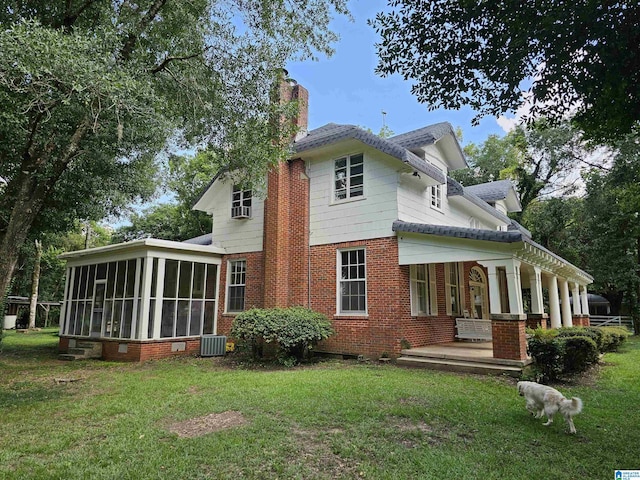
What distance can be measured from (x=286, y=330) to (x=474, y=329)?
227 inches

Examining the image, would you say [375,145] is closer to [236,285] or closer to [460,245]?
[460,245]

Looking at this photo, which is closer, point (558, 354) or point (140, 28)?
point (140, 28)

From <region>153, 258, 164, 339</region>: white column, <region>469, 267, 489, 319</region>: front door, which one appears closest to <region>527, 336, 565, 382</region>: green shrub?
<region>469, 267, 489, 319</region>: front door

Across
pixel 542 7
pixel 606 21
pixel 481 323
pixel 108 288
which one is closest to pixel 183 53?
pixel 542 7

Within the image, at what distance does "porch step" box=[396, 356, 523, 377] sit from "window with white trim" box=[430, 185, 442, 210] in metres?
5.26

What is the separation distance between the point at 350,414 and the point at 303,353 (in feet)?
17.6

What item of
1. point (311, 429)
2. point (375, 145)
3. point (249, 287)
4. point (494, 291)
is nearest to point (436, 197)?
point (375, 145)

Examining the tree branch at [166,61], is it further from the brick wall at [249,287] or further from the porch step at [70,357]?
the porch step at [70,357]

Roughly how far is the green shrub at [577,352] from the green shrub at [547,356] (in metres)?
0.21

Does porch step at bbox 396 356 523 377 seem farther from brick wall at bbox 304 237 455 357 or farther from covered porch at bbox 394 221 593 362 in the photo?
brick wall at bbox 304 237 455 357

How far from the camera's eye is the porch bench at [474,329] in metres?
11.9

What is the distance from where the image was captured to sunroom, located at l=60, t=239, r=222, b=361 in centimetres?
1209

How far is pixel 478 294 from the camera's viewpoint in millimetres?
16516

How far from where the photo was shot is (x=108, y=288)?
44.1 ft
